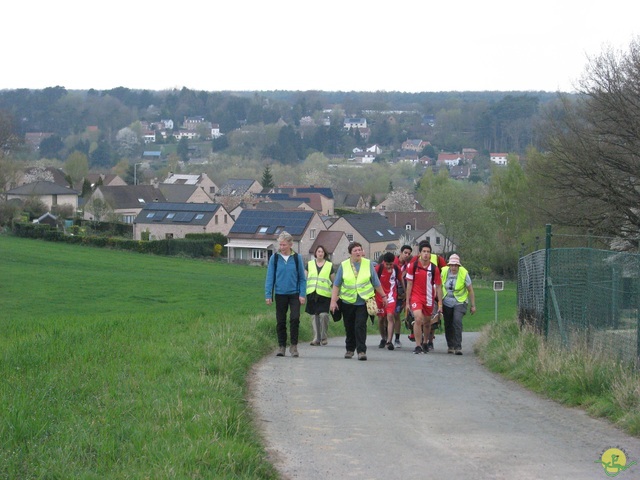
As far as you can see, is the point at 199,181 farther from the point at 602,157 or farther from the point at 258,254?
the point at 602,157

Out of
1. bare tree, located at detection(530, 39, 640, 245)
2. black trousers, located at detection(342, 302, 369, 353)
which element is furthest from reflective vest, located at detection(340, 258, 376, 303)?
bare tree, located at detection(530, 39, 640, 245)

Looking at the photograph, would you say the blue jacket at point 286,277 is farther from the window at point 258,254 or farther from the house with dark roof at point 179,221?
the house with dark roof at point 179,221

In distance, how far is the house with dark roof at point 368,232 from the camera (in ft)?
Answer: 266

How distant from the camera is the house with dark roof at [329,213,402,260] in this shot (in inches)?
3189

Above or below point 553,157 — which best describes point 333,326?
below

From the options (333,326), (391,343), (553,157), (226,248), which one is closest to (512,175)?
(226,248)

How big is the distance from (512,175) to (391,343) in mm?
61700

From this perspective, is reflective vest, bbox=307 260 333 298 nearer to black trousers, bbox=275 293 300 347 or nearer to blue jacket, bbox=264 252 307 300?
black trousers, bbox=275 293 300 347

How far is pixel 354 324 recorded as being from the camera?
15.0 metres

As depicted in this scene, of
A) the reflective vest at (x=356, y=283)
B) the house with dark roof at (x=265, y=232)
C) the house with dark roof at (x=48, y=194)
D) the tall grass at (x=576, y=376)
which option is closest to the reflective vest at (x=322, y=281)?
the reflective vest at (x=356, y=283)

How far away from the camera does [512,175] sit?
77.4 m

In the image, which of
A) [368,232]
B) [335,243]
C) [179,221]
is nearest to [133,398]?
[335,243]

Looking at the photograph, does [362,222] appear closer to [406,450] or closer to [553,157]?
[553,157]

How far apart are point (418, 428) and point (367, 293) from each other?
588 centimetres
